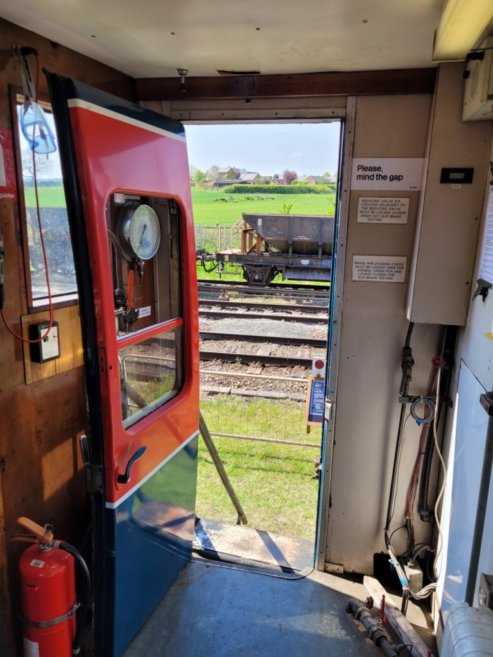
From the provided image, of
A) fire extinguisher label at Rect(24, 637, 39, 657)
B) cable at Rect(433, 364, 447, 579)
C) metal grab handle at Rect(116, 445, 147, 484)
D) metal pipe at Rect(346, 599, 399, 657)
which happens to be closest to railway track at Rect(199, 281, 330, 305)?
cable at Rect(433, 364, 447, 579)

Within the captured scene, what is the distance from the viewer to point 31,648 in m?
1.70

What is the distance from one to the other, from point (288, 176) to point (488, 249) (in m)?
9.57

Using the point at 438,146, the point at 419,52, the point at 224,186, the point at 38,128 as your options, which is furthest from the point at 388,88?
the point at 224,186

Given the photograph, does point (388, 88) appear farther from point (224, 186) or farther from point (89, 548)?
point (224, 186)

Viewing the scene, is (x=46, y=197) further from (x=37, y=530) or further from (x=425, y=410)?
(x=425, y=410)

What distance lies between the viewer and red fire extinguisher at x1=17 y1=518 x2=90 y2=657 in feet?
5.36

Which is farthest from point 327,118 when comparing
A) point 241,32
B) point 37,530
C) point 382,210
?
point 37,530

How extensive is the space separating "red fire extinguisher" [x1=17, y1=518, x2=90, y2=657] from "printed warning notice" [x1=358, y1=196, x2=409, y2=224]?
1922mm

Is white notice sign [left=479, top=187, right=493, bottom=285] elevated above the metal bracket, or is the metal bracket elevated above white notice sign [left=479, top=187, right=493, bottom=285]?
white notice sign [left=479, top=187, right=493, bottom=285]

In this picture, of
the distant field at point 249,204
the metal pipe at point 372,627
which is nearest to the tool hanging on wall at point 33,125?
the metal pipe at point 372,627

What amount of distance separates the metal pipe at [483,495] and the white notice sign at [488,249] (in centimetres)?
51

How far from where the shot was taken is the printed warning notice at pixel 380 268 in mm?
2176

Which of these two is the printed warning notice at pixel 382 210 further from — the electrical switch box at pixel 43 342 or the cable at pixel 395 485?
the electrical switch box at pixel 43 342

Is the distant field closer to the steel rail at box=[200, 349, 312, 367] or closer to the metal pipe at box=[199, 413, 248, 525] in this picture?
the steel rail at box=[200, 349, 312, 367]
